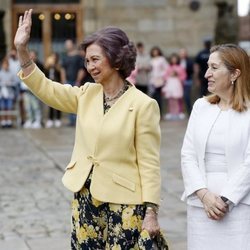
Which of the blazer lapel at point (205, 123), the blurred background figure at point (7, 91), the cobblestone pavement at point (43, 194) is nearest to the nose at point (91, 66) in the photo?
the blazer lapel at point (205, 123)

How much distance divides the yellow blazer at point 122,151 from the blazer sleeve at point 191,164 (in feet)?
0.79

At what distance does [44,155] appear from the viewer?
14.1m

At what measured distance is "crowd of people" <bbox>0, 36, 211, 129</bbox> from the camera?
61.5 feet

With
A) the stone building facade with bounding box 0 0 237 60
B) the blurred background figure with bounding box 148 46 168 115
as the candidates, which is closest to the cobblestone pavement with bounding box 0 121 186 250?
the blurred background figure with bounding box 148 46 168 115

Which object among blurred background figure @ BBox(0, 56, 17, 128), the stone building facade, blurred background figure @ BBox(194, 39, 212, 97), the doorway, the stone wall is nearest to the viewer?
blurred background figure @ BBox(0, 56, 17, 128)

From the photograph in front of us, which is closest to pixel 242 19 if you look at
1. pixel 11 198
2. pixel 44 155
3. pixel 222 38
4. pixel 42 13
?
pixel 222 38

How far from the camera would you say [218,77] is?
4641 mm

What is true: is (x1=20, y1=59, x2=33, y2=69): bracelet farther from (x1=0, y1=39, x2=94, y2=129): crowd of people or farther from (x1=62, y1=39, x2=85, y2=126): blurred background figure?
(x1=0, y1=39, x2=94, y2=129): crowd of people

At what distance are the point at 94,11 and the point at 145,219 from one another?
61.0 feet

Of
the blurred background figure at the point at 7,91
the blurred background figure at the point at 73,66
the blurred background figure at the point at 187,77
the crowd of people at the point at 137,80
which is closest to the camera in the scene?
the blurred background figure at the point at 73,66

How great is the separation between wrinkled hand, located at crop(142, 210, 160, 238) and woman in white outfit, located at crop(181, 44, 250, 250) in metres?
0.33

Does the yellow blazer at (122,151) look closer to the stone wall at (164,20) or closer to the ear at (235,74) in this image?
the ear at (235,74)

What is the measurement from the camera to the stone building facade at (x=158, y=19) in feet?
74.3

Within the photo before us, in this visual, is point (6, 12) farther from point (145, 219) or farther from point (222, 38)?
point (145, 219)
